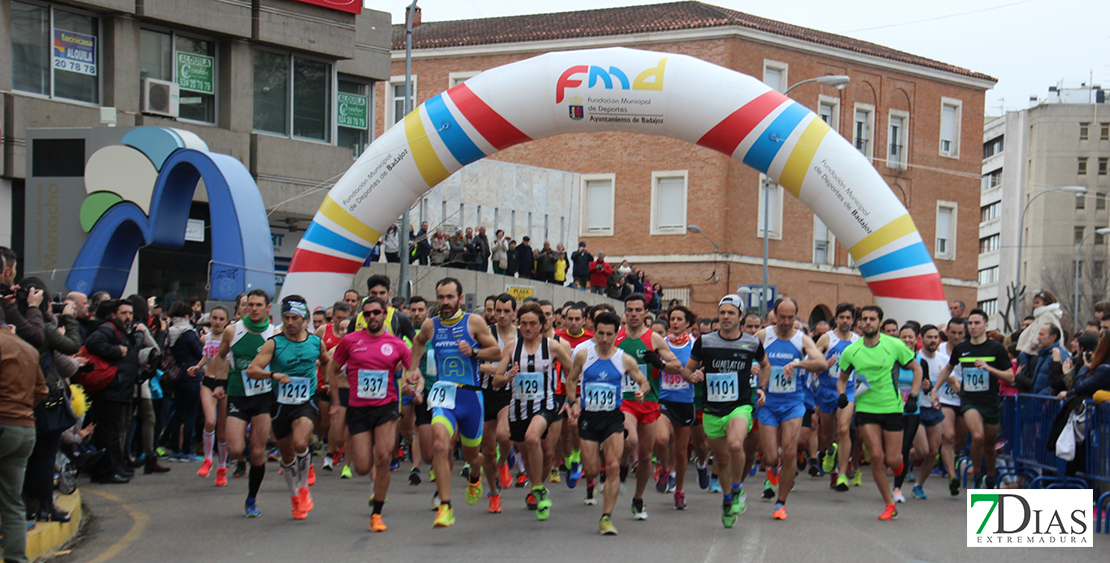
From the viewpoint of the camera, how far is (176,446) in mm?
14703

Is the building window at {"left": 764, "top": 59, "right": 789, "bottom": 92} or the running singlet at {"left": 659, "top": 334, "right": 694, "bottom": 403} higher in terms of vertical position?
the building window at {"left": 764, "top": 59, "right": 789, "bottom": 92}

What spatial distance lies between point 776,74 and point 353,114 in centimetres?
2275

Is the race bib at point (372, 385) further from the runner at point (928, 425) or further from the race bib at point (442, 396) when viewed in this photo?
the runner at point (928, 425)

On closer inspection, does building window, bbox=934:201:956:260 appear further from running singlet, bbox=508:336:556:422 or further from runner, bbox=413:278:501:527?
runner, bbox=413:278:501:527

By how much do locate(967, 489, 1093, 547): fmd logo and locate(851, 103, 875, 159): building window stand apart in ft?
129

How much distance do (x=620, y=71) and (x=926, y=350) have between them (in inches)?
236

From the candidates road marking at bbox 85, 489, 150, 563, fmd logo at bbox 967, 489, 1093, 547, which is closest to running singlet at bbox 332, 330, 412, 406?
road marking at bbox 85, 489, 150, 563

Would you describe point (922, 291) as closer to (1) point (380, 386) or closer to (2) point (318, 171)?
(1) point (380, 386)

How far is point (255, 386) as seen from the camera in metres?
10.0

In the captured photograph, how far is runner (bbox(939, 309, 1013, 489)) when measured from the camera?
12.2 metres

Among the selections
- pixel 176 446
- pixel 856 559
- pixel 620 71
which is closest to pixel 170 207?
pixel 176 446

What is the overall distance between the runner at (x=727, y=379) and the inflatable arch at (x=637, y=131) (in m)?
6.13

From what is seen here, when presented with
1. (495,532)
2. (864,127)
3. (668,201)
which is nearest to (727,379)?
(495,532)

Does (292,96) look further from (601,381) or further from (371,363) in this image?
(601,381)
